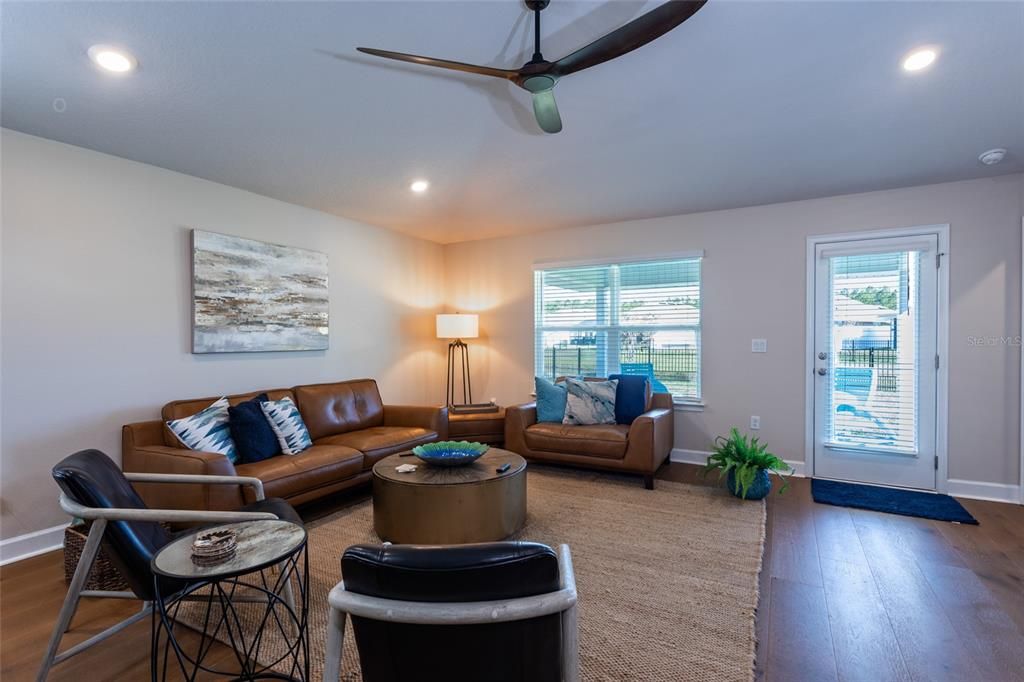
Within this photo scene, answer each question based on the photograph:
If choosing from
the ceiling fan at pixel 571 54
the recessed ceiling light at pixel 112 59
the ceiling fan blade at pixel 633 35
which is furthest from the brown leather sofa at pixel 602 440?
the recessed ceiling light at pixel 112 59

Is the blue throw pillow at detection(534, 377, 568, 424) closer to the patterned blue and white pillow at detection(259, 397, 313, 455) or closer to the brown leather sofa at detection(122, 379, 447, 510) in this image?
the brown leather sofa at detection(122, 379, 447, 510)

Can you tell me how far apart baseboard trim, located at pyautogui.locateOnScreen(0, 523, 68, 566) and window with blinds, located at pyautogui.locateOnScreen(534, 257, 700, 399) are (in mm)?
3993

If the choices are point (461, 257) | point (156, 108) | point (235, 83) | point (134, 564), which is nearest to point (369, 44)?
point (235, 83)

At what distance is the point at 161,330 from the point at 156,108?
149 centimetres

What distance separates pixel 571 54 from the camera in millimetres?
1869

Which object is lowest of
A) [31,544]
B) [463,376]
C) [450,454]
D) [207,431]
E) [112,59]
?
[31,544]

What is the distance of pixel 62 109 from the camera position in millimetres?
2471

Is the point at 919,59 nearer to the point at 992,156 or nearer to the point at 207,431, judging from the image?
the point at 992,156

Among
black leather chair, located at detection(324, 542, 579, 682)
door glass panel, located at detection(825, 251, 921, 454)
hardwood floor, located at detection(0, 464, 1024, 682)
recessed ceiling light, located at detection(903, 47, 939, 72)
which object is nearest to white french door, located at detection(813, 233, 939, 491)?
door glass panel, located at detection(825, 251, 921, 454)

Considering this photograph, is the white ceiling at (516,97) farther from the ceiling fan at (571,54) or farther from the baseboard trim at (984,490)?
the baseboard trim at (984,490)

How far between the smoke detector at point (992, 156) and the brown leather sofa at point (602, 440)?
2697mm

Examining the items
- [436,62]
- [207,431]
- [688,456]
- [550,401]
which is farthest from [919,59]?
[207,431]

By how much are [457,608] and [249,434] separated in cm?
267

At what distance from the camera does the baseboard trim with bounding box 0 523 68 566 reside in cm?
265
